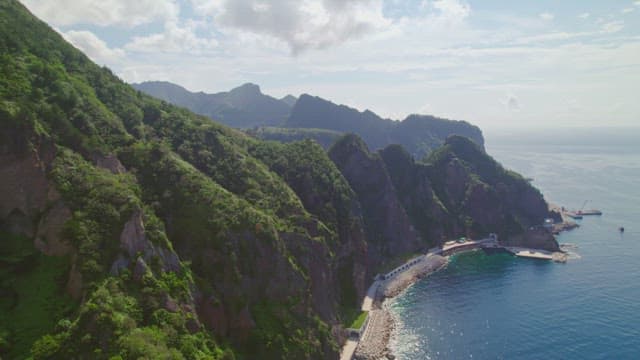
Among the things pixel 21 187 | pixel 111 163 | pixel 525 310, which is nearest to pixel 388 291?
pixel 525 310

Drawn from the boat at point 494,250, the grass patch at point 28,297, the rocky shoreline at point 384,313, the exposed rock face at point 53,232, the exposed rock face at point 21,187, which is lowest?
the rocky shoreline at point 384,313

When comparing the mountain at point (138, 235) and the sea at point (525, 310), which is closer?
the mountain at point (138, 235)

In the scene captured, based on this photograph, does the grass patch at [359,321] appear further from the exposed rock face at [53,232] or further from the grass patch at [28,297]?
the exposed rock face at [53,232]

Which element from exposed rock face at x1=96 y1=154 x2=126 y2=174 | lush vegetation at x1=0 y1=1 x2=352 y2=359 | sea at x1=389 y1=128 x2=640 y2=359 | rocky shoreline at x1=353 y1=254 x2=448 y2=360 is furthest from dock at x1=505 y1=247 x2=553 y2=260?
exposed rock face at x1=96 y1=154 x2=126 y2=174

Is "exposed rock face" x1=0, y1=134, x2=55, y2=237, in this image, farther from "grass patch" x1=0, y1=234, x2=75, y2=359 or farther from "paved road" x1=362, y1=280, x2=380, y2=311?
"paved road" x1=362, y1=280, x2=380, y2=311

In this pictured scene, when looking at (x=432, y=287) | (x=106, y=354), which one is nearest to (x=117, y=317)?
(x=106, y=354)

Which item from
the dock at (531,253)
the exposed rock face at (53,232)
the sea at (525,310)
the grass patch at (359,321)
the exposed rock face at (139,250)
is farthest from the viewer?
the dock at (531,253)

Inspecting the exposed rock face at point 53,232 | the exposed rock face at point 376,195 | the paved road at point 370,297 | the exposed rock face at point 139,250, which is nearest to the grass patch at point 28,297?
the exposed rock face at point 53,232
